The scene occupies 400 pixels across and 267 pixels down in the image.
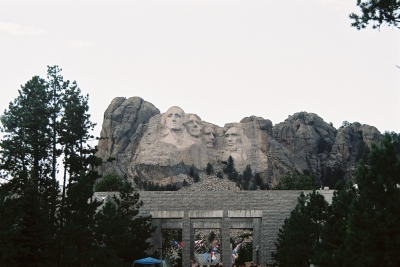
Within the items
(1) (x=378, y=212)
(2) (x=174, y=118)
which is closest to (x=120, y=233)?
(1) (x=378, y=212)

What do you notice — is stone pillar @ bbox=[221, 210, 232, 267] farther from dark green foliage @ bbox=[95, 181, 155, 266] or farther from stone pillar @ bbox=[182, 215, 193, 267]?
dark green foliage @ bbox=[95, 181, 155, 266]

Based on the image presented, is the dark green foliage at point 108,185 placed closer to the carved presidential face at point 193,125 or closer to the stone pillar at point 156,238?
the carved presidential face at point 193,125

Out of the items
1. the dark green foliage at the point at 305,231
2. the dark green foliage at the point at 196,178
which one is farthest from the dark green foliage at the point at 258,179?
the dark green foliage at the point at 305,231

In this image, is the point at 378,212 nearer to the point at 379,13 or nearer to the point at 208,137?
the point at 379,13

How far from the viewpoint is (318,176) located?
98.4 m

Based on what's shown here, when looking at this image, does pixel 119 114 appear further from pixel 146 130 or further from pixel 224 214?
pixel 224 214

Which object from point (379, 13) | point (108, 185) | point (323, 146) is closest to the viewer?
point (379, 13)

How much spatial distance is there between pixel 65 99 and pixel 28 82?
3165mm

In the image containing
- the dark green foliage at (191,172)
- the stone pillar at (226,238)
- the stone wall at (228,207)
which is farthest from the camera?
the dark green foliage at (191,172)

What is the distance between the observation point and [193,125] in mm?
92812

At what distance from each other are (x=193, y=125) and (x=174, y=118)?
310 centimetres

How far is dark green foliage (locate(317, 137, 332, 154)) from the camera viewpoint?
10006 cm

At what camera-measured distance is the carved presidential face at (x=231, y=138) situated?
94625mm

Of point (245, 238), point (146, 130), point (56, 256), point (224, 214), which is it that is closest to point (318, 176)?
point (245, 238)
